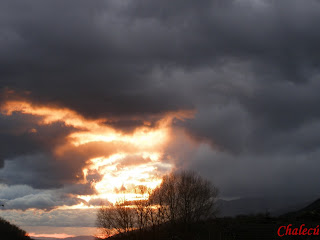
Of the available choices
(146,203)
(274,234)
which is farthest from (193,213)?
(274,234)

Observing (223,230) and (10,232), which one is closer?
(223,230)

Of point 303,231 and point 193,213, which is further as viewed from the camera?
point 193,213

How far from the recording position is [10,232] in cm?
12031

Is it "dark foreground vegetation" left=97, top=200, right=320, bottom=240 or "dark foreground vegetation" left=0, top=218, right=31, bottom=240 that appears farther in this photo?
"dark foreground vegetation" left=0, top=218, right=31, bottom=240

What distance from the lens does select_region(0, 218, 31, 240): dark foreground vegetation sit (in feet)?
385

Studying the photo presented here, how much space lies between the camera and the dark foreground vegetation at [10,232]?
385ft

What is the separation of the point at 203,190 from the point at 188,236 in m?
19.1

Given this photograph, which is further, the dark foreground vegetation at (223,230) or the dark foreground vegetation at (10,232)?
the dark foreground vegetation at (10,232)

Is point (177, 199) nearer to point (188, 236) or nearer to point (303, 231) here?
point (188, 236)

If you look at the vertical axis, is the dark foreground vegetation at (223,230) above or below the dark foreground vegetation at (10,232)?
Answer: below

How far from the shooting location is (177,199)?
135 metres

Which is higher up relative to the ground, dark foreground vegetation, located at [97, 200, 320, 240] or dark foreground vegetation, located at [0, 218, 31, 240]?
dark foreground vegetation, located at [0, 218, 31, 240]

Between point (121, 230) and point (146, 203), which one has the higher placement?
point (146, 203)

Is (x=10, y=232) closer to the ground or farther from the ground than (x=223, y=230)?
farther from the ground
